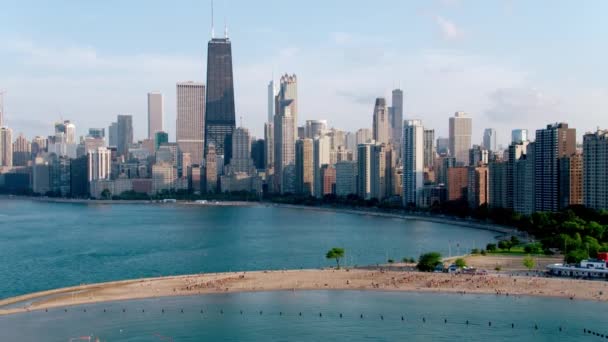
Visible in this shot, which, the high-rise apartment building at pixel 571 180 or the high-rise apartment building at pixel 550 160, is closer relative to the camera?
the high-rise apartment building at pixel 571 180

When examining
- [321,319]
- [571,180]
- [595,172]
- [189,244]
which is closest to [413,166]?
[571,180]

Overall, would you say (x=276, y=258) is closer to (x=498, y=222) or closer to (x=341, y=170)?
(x=498, y=222)

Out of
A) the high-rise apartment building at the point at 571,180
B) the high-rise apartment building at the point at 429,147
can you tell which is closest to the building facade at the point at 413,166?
the high-rise apartment building at the point at 429,147

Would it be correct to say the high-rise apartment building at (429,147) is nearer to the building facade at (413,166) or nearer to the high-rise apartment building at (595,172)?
the building facade at (413,166)

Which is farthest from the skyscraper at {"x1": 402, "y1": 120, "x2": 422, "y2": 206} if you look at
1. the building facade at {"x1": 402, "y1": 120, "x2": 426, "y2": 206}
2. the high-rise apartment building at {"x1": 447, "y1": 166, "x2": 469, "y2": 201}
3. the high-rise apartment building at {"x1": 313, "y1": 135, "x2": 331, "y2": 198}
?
the high-rise apartment building at {"x1": 313, "y1": 135, "x2": 331, "y2": 198}

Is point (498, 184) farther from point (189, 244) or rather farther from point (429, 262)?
point (429, 262)

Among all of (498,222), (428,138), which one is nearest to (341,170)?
(428,138)
